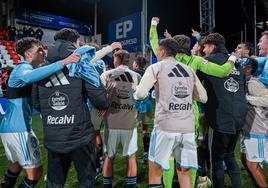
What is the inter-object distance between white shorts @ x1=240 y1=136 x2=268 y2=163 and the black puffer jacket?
0.30 m

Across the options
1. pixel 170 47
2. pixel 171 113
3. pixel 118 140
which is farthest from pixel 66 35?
pixel 118 140

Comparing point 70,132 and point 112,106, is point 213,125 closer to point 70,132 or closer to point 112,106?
point 112,106

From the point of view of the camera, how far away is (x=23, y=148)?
383 centimetres

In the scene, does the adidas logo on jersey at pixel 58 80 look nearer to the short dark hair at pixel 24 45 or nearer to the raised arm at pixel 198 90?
the short dark hair at pixel 24 45

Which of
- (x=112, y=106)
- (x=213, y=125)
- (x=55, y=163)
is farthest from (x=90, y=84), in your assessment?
(x=213, y=125)

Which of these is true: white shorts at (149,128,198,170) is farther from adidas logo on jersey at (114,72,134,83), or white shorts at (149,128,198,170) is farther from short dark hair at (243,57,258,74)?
short dark hair at (243,57,258,74)

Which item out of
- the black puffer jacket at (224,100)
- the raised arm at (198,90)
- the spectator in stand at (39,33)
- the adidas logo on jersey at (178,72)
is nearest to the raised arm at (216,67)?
the black puffer jacket at (224,100)

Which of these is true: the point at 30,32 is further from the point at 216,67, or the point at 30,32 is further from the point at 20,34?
the point at 216,67

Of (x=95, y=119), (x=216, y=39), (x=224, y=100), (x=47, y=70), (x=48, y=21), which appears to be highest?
(x=48, y=21)

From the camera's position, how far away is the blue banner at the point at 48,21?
23.7 m

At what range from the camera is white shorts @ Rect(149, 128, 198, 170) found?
360cm

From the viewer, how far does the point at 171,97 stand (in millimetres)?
3580

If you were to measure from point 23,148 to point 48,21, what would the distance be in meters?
22.9

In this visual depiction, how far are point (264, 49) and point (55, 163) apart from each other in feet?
10.8
